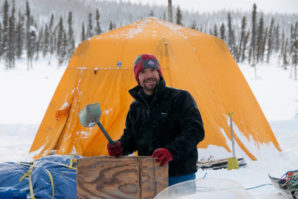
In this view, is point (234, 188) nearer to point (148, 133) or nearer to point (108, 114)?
point (148, 133)

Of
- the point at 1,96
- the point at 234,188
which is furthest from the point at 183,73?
the point at 1,96

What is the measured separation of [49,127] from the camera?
501cm

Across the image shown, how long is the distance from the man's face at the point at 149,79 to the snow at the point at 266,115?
65 centimetres

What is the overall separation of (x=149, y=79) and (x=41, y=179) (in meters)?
1.86

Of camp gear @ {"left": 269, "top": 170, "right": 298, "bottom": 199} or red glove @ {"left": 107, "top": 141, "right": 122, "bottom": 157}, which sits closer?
red glove @ {"left": 107, "top": 141, "right": 122, "bottom": 157}

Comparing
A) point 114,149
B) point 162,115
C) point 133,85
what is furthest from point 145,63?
point 133,85

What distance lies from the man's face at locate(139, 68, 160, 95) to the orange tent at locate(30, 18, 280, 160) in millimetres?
2784

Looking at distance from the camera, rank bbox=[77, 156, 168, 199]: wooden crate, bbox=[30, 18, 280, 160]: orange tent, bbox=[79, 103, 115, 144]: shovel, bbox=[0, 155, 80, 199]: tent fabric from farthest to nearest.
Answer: bbox=[30, 18, 280, 160]: orange tent → bbox=[0, 155, 80, 199]: tent fabric → bbox=[79, 103, 115, 144]: shovel → bbox=[77, 156, 168, 199]: wooden crate

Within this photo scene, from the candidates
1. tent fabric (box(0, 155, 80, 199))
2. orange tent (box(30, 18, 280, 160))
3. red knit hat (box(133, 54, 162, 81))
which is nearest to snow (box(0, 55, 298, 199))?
orange tent (box(30, 18, 280, 160))

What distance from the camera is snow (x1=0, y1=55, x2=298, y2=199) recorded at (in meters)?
4.11

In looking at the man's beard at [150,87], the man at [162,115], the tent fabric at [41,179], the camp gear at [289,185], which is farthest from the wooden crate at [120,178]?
the tent fabric at [41,179]

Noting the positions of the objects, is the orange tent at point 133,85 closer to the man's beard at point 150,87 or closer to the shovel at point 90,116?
the man's beard at point 150,87

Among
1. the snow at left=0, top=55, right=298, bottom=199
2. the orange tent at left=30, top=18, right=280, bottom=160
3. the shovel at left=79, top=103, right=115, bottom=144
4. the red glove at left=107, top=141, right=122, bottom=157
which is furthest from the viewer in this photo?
the orange tent at left=30, top=18, right=280, bottom=160

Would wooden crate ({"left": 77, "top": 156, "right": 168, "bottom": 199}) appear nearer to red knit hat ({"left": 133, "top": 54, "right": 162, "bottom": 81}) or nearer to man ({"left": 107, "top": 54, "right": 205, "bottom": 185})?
man ({"left": 107, "top": 54, "right": 205, "bottom": 185})
